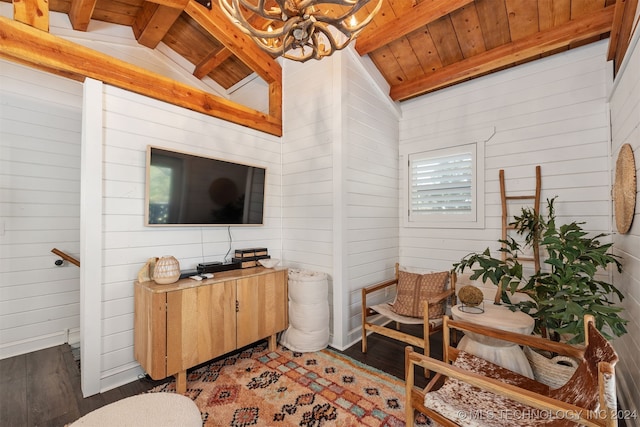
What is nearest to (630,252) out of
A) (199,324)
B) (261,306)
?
(261,306)

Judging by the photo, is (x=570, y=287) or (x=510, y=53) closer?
(x=570, y=287)

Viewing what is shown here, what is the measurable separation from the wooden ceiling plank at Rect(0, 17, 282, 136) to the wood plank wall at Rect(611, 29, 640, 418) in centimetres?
311

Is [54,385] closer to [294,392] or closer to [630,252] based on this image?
[294,392]

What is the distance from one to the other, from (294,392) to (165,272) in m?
1.37

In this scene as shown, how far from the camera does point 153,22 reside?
9.54ft

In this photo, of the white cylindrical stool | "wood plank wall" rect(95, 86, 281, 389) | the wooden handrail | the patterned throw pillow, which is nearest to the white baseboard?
the wooden handrail

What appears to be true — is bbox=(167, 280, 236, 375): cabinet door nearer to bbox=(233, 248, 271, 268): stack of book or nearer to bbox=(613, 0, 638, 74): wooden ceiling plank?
bbox=(233, 248, 271, 268): stack of book

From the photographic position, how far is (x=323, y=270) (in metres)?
2.96

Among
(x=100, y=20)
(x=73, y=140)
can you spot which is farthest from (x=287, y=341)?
(x=100, y=20)

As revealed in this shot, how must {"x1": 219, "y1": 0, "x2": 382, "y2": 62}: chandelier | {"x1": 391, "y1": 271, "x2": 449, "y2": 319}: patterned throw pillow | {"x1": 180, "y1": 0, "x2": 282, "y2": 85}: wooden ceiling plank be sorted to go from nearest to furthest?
{"x1": 219, "y1": 0, "x2": 382, "y2": 62}: chandelier < {"x1": 180, "y1": 0, "x2": 282, "y2": 85}: wooden ceiling plank < {"x1": 391, "y1": 271, "x2": 449, "y2": 319}: patterned throw pillow

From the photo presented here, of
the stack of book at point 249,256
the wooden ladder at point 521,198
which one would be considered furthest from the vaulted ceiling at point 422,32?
the stack of book at point 249,256

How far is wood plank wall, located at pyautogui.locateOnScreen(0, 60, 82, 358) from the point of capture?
258cm

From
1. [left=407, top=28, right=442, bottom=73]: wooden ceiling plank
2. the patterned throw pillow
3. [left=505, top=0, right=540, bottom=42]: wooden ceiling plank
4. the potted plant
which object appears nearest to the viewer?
the potted plant

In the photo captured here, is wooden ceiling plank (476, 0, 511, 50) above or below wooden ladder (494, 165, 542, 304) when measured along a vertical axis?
above
